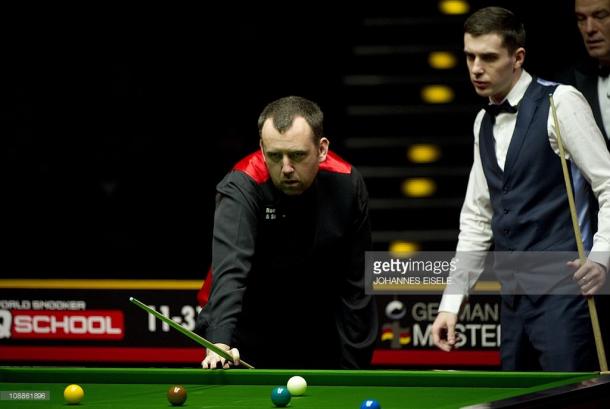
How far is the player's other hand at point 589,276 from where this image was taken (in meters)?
3.87

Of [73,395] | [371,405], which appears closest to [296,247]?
[73,395]

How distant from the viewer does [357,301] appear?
4527mm

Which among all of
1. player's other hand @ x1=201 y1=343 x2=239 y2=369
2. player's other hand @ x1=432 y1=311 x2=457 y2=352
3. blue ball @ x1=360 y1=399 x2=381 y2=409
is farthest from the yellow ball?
player's other hand @ x1=432 y1=311 x2=457 y2=352

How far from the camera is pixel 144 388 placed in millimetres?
3633

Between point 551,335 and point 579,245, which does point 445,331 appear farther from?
point 579,245

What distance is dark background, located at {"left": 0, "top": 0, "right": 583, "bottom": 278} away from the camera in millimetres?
6750

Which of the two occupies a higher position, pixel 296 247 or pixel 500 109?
pixel 500 109

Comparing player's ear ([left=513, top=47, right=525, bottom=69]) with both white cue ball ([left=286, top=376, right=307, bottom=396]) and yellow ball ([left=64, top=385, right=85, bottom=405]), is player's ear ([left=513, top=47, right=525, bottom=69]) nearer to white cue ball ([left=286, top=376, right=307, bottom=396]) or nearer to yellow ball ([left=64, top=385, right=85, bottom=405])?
white cue ball ([left=286, top=376, right=307, bottom=396])

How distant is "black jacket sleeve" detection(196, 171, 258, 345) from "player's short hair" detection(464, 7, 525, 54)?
2.92 ft

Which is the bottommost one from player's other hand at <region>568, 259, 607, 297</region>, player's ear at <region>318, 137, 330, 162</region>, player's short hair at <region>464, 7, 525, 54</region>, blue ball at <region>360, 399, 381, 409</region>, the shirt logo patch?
blue ball at <region>360, 399, 381, 409</region>

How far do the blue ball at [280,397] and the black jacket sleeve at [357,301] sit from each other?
52.7 inches

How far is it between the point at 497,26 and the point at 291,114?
71 centimetres

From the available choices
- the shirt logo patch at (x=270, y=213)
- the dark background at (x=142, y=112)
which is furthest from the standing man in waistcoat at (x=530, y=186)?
the dark background at (x=142, y=112)

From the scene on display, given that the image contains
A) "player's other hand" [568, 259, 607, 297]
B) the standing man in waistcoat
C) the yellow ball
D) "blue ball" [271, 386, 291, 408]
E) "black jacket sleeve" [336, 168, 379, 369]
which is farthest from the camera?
"black jacket sleeve" [336, 168, 379, 369]
